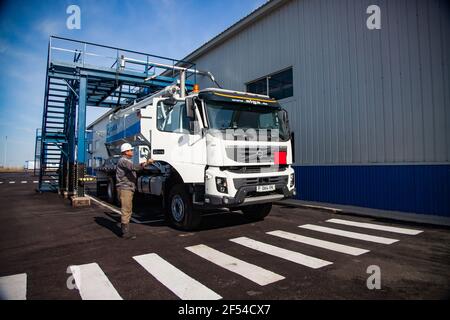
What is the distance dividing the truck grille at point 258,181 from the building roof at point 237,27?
28.6 ft

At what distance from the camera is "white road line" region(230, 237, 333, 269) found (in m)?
4.31

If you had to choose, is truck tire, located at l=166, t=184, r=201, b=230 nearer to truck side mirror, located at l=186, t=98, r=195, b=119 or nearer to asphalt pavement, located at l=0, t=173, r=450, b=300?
asphalt pavement, located at l=0, t=173, r=450, b=300

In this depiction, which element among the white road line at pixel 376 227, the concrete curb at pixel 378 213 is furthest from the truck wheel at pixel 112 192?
the white road line at pixel 376 227

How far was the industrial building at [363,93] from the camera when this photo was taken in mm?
7457

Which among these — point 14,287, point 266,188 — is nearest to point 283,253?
point 266,188

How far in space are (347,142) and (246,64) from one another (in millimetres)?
6703

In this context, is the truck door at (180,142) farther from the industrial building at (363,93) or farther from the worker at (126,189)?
the industrial building at (363,93)

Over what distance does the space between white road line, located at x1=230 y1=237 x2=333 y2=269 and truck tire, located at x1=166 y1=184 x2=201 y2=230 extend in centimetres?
119

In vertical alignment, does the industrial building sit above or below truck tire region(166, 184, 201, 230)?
above

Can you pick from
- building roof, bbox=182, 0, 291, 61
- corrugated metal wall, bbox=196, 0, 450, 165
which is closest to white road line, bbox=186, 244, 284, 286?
corrugated metal wall, bbox=196, 0, 450, 165

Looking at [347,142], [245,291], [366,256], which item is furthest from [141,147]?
[347,142]

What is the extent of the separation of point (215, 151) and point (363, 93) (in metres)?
6.24
